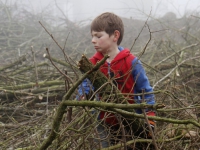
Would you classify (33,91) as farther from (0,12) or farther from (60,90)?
(0,12)

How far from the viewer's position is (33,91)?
3.39 meters

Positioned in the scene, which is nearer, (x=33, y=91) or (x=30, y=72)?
(x=33, y=91)

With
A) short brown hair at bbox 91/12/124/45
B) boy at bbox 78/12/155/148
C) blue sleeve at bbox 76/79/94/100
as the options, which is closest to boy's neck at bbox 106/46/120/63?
boy at bbox 78/12/155/148

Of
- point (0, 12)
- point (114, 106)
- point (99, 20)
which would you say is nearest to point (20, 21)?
point (0, 12)

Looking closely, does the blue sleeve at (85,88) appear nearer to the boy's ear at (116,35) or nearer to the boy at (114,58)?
the boy at (114,58)

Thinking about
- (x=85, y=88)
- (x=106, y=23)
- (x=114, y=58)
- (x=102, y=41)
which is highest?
(x=106, y=23)

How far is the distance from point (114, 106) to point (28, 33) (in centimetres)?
734

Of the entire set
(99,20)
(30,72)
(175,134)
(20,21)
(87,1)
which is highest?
(87,1)

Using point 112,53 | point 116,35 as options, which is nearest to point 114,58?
Result: point 112,53

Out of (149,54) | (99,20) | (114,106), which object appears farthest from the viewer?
(149,54)

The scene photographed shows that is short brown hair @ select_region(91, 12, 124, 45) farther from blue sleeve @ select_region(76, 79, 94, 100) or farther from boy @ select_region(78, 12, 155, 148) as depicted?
blue sleeve @ select_region(76, 79, 94, 100)

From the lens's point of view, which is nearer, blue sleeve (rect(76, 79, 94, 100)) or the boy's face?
blue sleeve (rect(76, 79, 94, 100))

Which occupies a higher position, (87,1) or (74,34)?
(87,1)

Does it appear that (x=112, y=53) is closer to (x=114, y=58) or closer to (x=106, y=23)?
(x=114, y=58)
